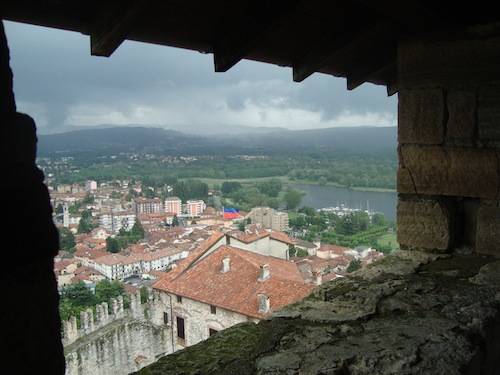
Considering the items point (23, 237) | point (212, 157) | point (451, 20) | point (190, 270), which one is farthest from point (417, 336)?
point (212, 157)

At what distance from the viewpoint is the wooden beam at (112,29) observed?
1.38m

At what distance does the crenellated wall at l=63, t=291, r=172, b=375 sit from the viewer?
16875mm

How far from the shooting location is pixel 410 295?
208 centimetres

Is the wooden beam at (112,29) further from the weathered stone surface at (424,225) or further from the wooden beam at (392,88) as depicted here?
the wooden beam at (392,88)

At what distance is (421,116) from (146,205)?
41385mm

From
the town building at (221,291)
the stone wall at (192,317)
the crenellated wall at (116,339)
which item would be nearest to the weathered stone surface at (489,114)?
the town building at (221,291)

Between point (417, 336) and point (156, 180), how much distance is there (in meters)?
50.1

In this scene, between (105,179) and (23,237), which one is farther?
(105,179)

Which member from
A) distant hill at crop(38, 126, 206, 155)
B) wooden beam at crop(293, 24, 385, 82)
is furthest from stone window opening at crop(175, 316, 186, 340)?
wooden beam at crop(293, 24, 385, 82)

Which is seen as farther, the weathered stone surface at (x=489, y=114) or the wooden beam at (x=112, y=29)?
the weathered stone surface at (x=489, y=114)

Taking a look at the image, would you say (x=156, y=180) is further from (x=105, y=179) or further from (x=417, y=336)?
(x=417, y=336)

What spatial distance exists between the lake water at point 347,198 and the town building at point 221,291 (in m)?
33.0

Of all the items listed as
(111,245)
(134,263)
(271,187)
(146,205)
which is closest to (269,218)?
(146,205)

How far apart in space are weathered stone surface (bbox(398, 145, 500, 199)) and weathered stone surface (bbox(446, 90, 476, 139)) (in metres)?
0.09
